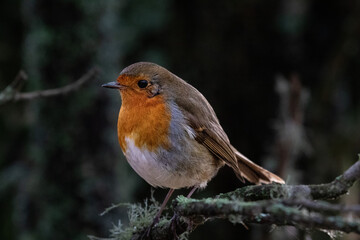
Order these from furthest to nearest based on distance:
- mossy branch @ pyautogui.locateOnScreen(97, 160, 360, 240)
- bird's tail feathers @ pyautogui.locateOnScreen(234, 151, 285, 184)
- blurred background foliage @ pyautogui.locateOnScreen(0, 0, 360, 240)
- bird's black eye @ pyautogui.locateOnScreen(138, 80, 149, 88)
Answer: blurred background foliage @ pyautogui.locateOnScreen(0, 0, 360, 240)
bird's tail feathers @ pyautogui.locateOnScreen(234, 151, 285, 184)
bird's black eye @ pyautogui.locateOnScreen(138, 80, 149, 88)
mossy branch @ pyautogui.locateOnScreen(97, 160, 360, 240)

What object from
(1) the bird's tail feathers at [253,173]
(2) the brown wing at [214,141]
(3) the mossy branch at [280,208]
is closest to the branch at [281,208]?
Answer: (3) the mossy branch at [280,208]

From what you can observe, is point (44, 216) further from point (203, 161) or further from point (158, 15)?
point (158, 15)

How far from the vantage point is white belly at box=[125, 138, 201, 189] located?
2.77 meters

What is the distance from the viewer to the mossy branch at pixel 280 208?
1411 millimetres

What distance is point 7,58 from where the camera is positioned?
17.6 feet

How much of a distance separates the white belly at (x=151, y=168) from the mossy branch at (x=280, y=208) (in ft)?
1.87

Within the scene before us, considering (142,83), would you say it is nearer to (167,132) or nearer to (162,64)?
(167,132)

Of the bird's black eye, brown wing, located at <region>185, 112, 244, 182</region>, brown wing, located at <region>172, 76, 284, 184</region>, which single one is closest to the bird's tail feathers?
brown wing, located at <region>172, 76, 284, 184</region>

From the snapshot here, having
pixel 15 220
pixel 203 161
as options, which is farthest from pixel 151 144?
pixel 15 220

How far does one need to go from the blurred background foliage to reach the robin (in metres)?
1.01

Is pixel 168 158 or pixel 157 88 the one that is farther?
pixel 157 88

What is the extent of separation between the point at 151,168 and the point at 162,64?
2652 mm

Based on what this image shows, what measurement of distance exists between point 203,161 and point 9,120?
3.03m

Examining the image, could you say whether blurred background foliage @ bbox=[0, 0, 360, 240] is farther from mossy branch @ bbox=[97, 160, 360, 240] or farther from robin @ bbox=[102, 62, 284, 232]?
mossy branch @ bbox=[97, 160, 360, 240]
